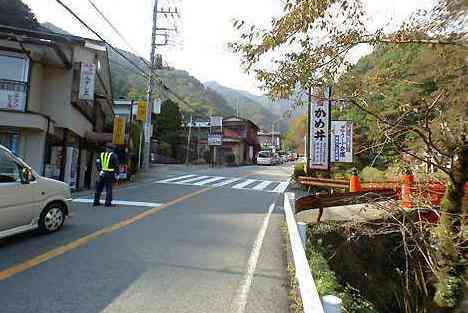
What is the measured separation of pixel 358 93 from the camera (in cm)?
618

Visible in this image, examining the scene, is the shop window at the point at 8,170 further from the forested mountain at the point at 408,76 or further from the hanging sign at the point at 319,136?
the hanging sign at the point at 319,136

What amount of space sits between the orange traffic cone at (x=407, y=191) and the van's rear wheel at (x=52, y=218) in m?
6.66

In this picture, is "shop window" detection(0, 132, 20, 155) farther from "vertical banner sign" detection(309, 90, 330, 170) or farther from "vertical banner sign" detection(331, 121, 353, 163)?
"vertical banner sign" detection(331, 121, 353, 163)

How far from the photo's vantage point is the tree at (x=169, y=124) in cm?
4572

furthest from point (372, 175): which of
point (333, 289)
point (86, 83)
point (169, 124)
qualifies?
point (169, 124)

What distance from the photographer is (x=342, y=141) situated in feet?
51.3

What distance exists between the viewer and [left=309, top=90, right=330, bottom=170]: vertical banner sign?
1394cm

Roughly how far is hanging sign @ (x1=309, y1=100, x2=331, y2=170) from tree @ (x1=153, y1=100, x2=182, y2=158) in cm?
3270

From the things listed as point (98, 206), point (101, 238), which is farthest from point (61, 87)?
point (101, 238)

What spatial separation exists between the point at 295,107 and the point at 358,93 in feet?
3.66

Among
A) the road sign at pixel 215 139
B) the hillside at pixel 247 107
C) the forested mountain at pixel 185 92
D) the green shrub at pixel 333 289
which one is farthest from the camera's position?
the hillside at pixel 247 107

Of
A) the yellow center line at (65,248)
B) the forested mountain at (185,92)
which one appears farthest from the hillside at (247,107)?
the yellow center line at (65,248)

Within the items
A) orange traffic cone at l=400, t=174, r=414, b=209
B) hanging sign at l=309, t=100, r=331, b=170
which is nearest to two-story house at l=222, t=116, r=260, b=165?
hanging sign at l=309, t=100, r=331, b=170

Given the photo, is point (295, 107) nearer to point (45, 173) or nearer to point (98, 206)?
point (98, 206)
